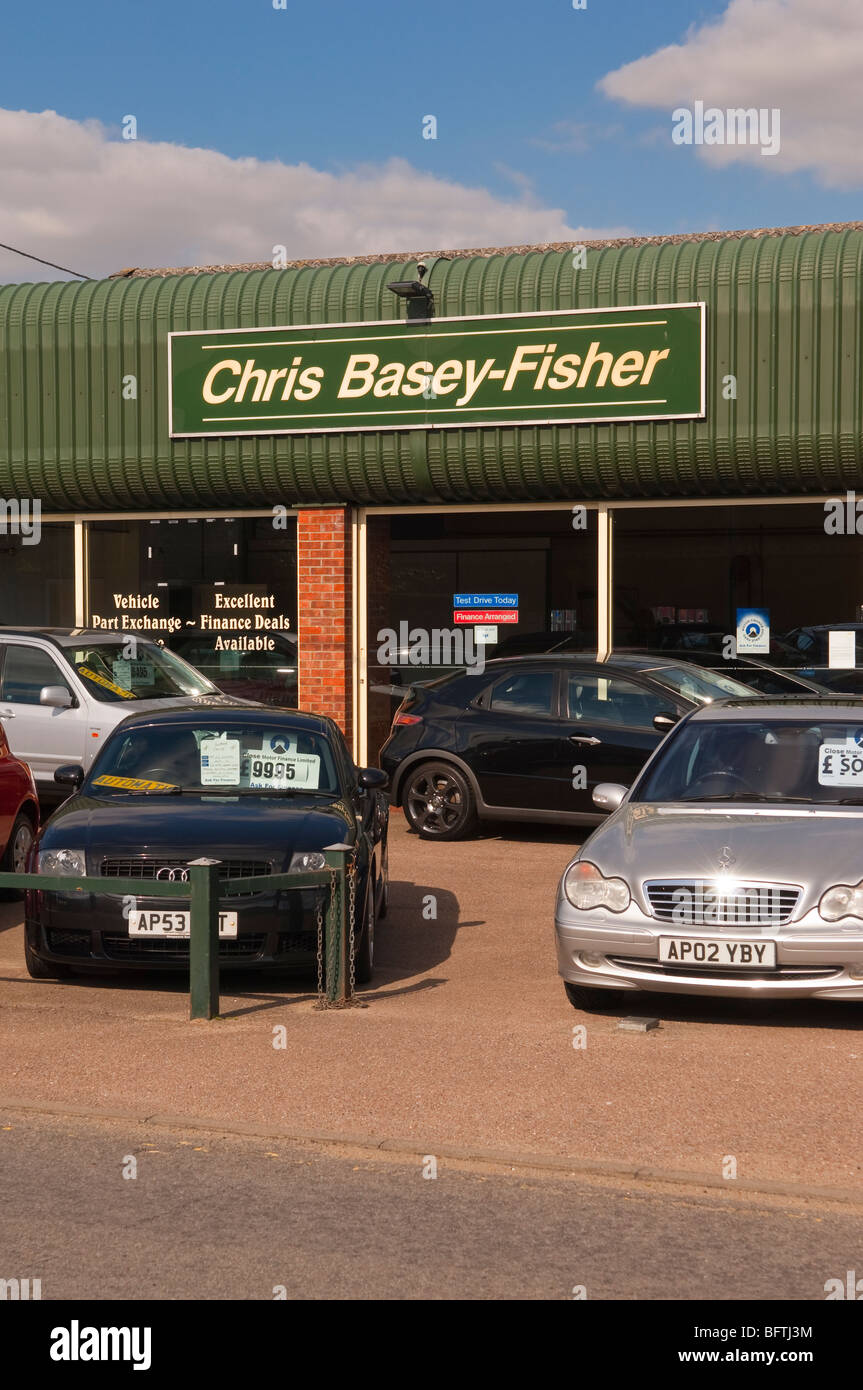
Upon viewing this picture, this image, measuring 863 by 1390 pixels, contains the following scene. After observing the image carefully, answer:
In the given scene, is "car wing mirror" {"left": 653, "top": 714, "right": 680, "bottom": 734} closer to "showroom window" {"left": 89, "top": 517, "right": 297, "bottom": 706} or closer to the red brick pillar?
the red brick pillar

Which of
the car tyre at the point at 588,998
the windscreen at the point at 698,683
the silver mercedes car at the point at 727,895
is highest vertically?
the windscreen at the point at 698,683

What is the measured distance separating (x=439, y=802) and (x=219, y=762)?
5.22m

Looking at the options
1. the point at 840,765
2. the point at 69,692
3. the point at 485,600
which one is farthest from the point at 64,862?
the point at 485,600

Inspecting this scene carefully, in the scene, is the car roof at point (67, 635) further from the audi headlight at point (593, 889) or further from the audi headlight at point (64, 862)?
the audi headlight at point (593, 889)

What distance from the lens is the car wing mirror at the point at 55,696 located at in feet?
49.8

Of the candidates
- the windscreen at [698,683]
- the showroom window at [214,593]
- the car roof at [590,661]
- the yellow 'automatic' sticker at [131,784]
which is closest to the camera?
the yellow 'automatic' sticker at [131,784]

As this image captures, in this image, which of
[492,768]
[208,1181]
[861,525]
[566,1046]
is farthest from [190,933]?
[861,525]

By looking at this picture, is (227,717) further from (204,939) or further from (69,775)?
(204,939)

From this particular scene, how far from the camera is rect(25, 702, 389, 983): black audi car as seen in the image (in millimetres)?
8750

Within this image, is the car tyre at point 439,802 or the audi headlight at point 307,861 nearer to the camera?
the audi headlight at point 307,861

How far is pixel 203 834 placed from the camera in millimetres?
9078

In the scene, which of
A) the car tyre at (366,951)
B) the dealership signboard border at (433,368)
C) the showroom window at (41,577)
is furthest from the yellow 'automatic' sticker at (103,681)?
the car tyre at (366,951)

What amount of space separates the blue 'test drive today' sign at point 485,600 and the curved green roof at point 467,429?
1.03 m

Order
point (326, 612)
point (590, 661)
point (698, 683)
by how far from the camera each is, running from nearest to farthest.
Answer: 1. point (590, 661)
2. point (698, 683)
3. point (326, 612)
